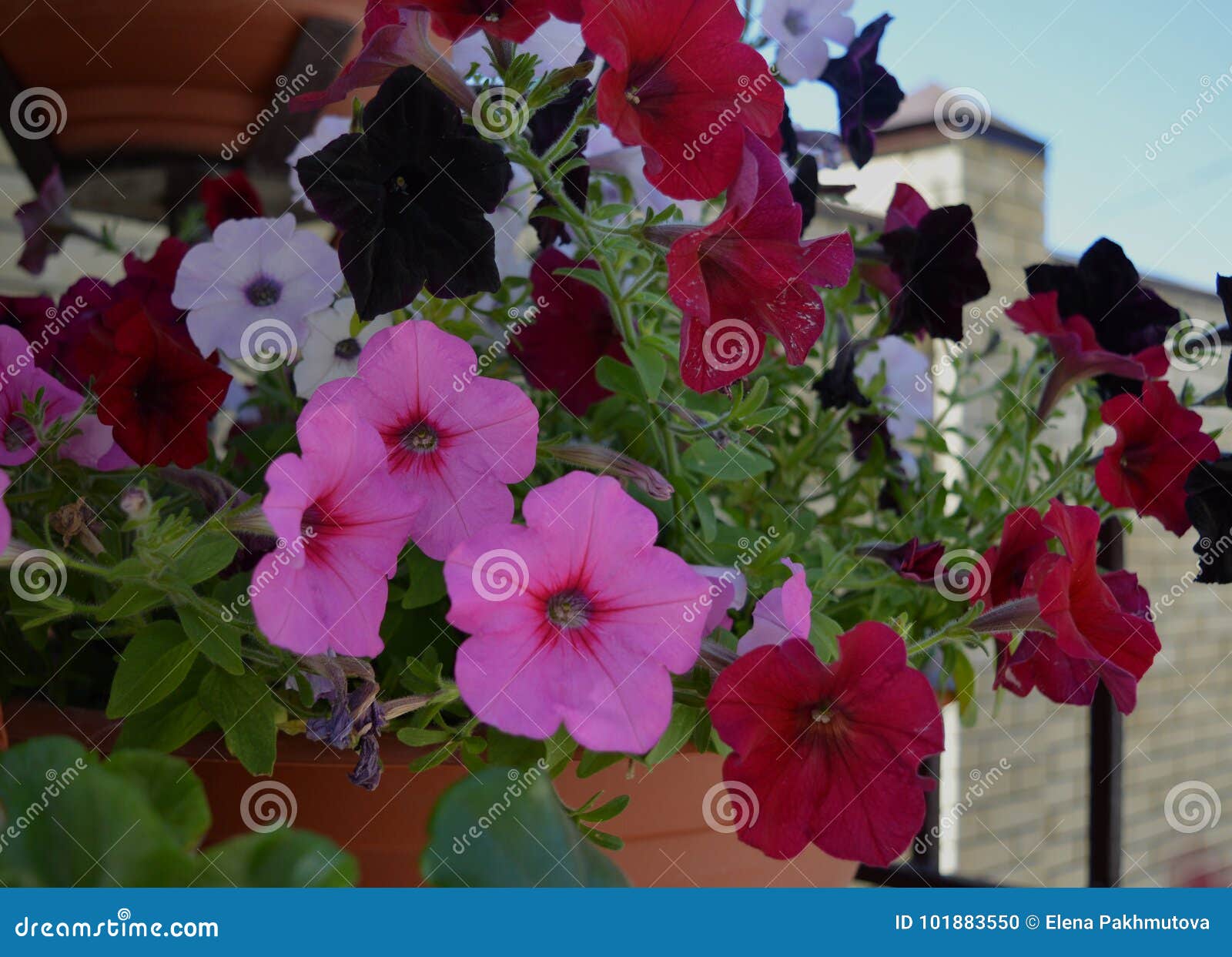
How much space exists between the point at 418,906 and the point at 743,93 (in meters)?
0.34

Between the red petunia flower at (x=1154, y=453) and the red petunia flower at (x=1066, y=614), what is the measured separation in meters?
0.06

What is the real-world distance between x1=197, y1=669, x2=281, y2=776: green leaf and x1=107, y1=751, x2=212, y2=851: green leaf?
167mm

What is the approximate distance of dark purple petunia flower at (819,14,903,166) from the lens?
25.6 inches

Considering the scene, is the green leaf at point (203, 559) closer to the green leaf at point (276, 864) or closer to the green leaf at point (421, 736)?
the green leaf at point (421, 736)

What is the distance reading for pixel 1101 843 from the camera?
755 mm

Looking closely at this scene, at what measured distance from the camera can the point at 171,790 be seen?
22 cm

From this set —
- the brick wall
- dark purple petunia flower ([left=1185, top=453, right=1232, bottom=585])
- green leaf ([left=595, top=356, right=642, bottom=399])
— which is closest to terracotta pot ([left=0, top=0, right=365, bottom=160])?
green leaf ([left=595, top=356, right=642, bottom=399])

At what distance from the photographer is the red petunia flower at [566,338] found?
0.55 m

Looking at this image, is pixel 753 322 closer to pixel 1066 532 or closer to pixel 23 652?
pixel 1066 532

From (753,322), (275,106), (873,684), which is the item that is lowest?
(873,684)

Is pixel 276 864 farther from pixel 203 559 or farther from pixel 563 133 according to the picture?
pixel 563 133

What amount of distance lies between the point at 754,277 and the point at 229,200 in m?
0.42

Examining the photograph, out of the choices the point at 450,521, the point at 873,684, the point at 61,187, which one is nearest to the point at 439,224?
the point at 450,521

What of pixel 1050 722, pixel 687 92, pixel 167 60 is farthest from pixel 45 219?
pixel 1050 722
